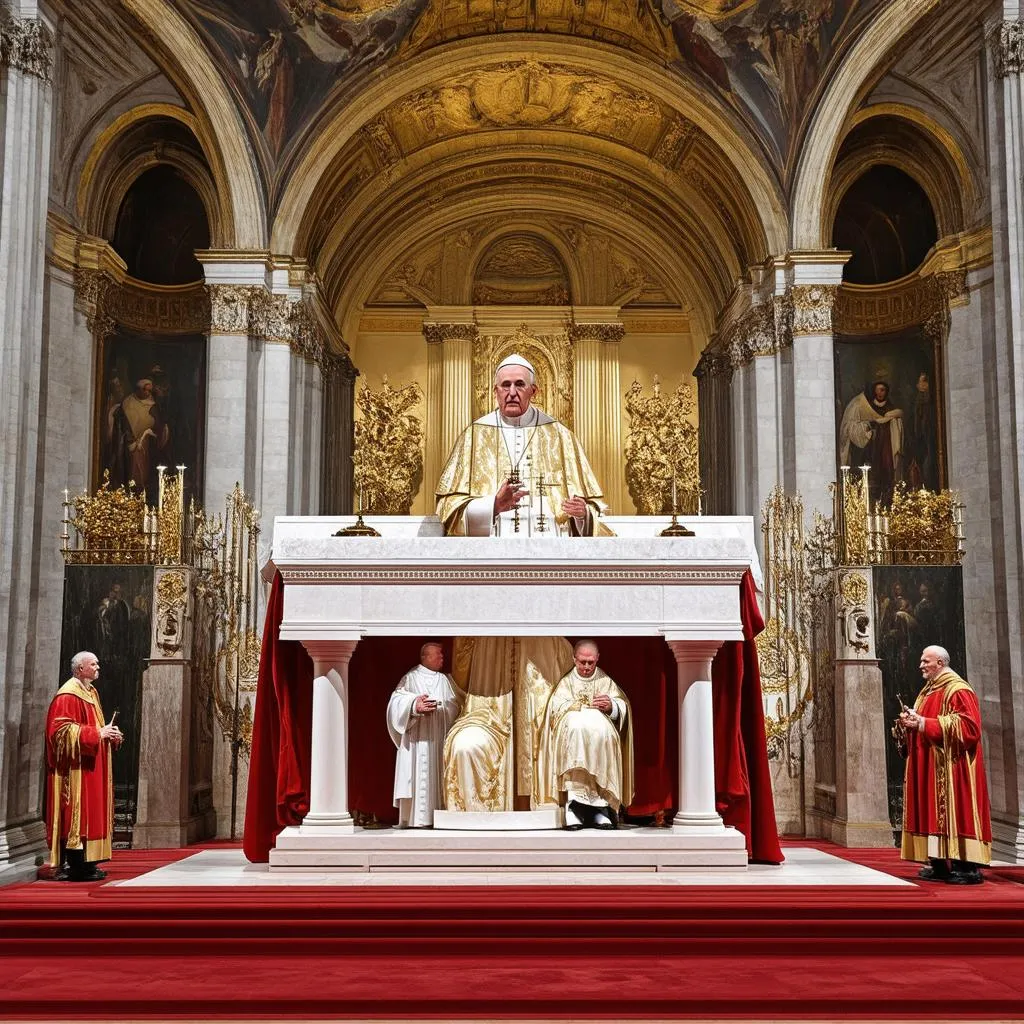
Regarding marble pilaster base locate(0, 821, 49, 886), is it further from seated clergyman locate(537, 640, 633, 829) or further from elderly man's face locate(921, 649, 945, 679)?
elderly man's face locate(921, 649, 945, 679)

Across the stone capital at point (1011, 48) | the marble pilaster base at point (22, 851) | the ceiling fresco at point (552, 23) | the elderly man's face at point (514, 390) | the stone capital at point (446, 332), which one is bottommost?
the marble pilaster base at point (22, 851)

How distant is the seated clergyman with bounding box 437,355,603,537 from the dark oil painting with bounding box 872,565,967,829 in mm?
4508

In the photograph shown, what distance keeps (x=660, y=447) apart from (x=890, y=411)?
501 centimetres

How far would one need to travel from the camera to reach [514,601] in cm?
749

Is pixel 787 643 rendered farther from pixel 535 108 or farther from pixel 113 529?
pixel 535 108

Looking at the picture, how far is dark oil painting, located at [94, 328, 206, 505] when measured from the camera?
18.0 m

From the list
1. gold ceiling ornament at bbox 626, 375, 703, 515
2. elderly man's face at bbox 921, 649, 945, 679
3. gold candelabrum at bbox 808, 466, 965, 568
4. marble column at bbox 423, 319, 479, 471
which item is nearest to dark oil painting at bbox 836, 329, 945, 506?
gold ceiling ornament at bbox 626, 375, 703, 515

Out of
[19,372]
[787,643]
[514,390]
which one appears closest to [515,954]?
[514,390]

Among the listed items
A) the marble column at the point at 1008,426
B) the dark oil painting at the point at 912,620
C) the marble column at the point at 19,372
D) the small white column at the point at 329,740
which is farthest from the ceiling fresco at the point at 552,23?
the small white column at the point at 329,740

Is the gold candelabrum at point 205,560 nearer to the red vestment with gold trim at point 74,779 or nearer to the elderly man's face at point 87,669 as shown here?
the elderly man's face at point 87,669

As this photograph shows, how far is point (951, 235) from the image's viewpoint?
17.0 metres

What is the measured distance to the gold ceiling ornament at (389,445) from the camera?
73.4 ft

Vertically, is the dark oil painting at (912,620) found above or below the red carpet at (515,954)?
above

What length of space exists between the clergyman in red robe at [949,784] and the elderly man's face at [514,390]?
3.33 m
